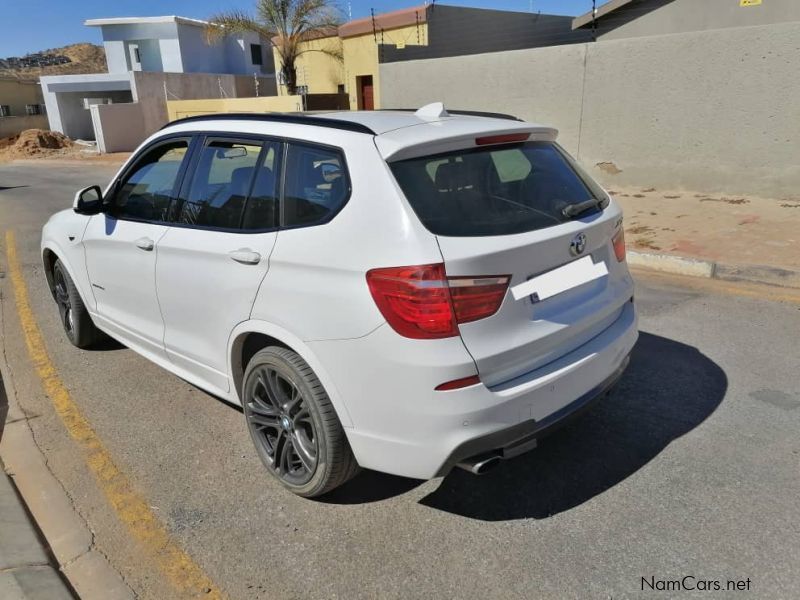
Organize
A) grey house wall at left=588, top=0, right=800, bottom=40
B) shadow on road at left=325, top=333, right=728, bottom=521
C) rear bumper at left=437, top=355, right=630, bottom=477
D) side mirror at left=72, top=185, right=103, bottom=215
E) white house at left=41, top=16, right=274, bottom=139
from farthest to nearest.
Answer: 1. white house at left=41, top=16, right=274, bottom=139
2. grey house wall at left=588, top=0, right=800, bottom=40
3. side mirror at left=72, top=185, right=103, bottom=215
4. shadow on road at left=325, top=333, right=728, bottom=521
5. rear bumper at left=437, top=355, right=630, bottom=477

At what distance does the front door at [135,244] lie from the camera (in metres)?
3.61

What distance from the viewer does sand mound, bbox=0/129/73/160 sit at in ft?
100

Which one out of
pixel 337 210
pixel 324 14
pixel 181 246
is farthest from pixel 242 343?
pixel 324 14

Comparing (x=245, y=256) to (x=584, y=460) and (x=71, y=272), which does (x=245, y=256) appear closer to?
(x=584, y=460)

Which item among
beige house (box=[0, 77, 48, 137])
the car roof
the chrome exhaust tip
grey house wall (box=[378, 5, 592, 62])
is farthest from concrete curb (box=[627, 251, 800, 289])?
beige house (box=[0, 77, 48, 137])

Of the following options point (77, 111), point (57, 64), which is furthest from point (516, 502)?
point (57, 64)

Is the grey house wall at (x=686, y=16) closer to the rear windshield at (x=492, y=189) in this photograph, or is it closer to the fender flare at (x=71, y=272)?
the rear windshield at (x=492, y=189)

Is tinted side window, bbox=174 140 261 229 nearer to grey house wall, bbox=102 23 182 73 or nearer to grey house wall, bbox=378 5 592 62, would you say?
grey house wall, bbox=378 5 592 62

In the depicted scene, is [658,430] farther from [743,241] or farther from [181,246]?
[743,241]

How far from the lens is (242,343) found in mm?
3059

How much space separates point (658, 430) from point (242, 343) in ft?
7.50

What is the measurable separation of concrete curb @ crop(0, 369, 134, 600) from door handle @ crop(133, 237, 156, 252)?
4.28 feet

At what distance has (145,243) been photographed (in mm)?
3555

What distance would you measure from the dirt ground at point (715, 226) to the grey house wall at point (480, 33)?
1115 cm
